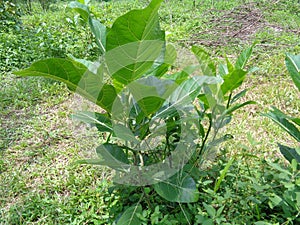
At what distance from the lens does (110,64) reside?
793mm

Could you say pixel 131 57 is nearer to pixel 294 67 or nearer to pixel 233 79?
pixel 233 79

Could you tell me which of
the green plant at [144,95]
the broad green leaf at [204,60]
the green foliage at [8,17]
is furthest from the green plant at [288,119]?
the green foliage at [8,17]

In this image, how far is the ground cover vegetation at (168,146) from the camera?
1073mm

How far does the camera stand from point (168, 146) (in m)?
1.27

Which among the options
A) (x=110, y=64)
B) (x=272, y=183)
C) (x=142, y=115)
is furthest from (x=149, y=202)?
(x=110, y=64)

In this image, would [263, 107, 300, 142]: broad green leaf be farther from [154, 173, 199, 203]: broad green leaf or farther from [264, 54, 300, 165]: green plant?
[154, 173, 199, 203]: broad green leaf

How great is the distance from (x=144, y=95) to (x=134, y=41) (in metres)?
0.18

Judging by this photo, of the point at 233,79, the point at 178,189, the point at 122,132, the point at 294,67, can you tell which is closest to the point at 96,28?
the point at 122,132

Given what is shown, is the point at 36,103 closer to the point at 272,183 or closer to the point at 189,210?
the point at 189,210

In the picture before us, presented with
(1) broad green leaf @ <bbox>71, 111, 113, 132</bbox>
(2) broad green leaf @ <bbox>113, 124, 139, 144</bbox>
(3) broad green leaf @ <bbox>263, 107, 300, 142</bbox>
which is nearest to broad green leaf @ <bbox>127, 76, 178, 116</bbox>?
(2) broad green leaf @ <bbox>113, 124, 139, 144</bbox>

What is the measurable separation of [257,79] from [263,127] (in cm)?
81

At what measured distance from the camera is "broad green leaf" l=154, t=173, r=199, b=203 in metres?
1.03

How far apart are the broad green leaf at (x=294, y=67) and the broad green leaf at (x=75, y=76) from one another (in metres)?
0.75

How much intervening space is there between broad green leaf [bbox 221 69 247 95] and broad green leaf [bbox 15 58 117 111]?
16.6 inches
